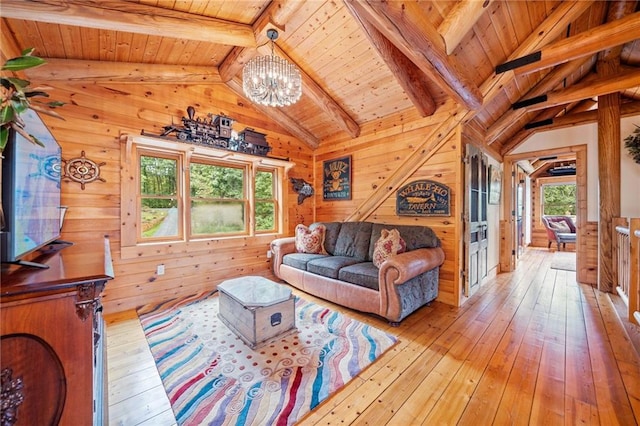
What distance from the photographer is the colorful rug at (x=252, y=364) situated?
4.76 feet

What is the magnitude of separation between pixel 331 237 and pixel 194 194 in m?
2.07

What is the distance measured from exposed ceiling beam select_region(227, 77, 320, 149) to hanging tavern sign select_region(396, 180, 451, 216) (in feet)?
6.46

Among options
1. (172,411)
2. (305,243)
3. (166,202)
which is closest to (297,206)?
(305,243)

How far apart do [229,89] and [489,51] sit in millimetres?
3258

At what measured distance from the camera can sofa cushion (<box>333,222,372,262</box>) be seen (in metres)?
3.38

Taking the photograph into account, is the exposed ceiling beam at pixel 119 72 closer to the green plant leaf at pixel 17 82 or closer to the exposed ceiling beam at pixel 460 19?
the green plant leaf at pixel 17 82

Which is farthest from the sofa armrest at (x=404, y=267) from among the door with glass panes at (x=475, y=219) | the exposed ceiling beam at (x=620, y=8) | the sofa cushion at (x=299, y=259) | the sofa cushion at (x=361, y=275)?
the exposed ceiling beam at (x=620, y=8)

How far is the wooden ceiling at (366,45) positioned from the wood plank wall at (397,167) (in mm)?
263

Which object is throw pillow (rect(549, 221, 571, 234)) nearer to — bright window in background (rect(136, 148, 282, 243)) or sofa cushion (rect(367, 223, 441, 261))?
sofa cushion (rect(367, 223, 441, 261))

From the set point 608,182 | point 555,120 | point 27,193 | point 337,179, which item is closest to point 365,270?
point 337,179

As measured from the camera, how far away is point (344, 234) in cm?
365

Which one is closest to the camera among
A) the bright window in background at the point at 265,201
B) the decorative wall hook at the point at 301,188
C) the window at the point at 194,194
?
the window at the point at 194,194

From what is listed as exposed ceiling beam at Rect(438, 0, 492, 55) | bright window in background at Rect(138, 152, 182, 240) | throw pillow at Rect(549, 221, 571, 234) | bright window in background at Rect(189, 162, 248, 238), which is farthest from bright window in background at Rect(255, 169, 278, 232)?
throw pillow at Rect(549, 221, 571, 234)

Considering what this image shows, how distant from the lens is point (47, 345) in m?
0.87
